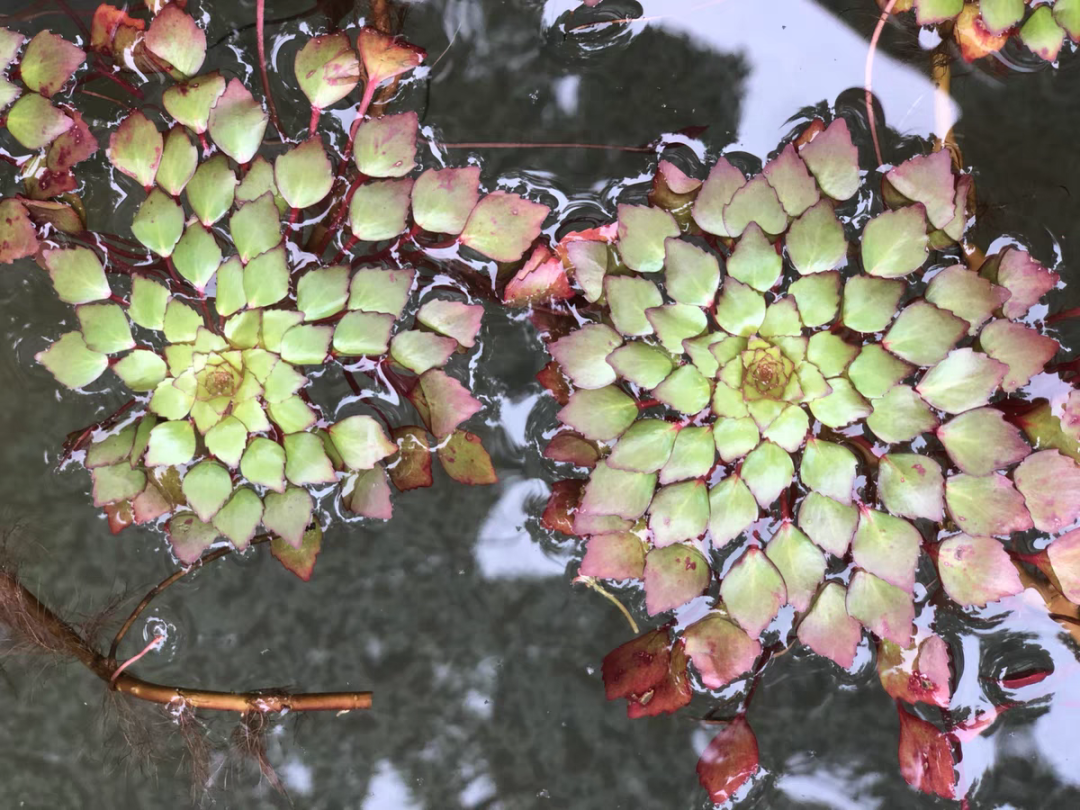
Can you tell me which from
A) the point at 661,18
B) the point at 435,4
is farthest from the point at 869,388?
the point at 435,4

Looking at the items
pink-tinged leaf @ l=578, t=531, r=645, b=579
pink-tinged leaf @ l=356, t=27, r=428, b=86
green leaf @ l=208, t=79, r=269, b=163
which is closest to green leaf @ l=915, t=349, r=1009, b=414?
pink-tinged leaf @ l=578, t=531, r=645, b=579

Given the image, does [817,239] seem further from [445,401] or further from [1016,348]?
[445,401]

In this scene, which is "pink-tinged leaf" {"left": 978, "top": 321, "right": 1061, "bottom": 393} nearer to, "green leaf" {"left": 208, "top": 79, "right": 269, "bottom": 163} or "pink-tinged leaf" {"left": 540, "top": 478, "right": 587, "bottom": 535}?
"pink-tinged leaf" {"left": 540, "top": 478, "right": 587, "bottom": 535}

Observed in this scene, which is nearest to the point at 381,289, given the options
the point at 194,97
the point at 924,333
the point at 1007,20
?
the point at 194,97

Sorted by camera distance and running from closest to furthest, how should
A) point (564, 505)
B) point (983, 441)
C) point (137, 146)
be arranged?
point (983, 441), point (137, 146), point (564, 505)

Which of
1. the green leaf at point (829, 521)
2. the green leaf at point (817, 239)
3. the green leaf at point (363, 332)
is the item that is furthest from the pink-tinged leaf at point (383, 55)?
the green leaf at point (829, 521)

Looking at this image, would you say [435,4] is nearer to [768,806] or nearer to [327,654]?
[327,654]

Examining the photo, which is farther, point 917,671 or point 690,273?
point 917,671
